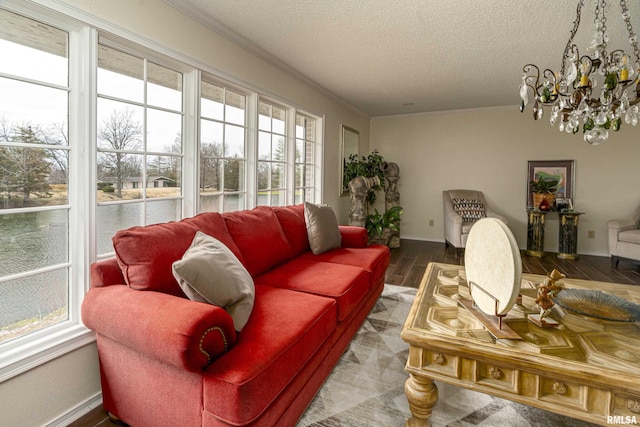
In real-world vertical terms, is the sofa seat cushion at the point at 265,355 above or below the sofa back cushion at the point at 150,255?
below

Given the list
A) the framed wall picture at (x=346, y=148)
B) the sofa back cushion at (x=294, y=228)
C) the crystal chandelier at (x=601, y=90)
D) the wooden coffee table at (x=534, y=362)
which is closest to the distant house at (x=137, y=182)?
the sofa back cushion at (x=294, y=228)

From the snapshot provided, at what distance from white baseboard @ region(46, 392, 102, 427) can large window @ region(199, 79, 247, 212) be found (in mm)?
1450

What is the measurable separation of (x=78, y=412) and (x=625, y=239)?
19.7 ft

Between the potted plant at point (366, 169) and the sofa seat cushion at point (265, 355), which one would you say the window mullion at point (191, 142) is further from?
the potted plant at point (366, 169)

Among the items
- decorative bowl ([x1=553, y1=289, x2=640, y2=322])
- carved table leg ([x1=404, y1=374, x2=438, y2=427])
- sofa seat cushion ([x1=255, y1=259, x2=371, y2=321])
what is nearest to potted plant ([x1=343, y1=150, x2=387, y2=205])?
sofa seat cushion ([x1=255, y1=259, x2=371, y2=321])

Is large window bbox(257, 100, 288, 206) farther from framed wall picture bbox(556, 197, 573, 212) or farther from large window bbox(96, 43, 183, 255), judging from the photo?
framed wall picture bbox(556, 197, 573, 212)

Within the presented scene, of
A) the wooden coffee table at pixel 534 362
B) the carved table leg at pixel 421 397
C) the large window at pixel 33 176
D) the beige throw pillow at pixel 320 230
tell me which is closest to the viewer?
the wooden coffee table at pixel 534 362

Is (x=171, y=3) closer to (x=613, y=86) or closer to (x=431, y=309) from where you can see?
(x=431, y=309)

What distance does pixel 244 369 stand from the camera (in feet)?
4.02

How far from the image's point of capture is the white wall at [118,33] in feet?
4.90

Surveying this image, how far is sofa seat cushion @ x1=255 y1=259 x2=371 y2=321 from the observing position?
6.84 ft

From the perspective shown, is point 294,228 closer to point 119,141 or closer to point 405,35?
point 119,141

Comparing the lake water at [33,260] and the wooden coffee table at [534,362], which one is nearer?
the wooden coffee table at [534,362]

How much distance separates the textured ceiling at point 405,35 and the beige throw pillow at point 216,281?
1.85 metres
